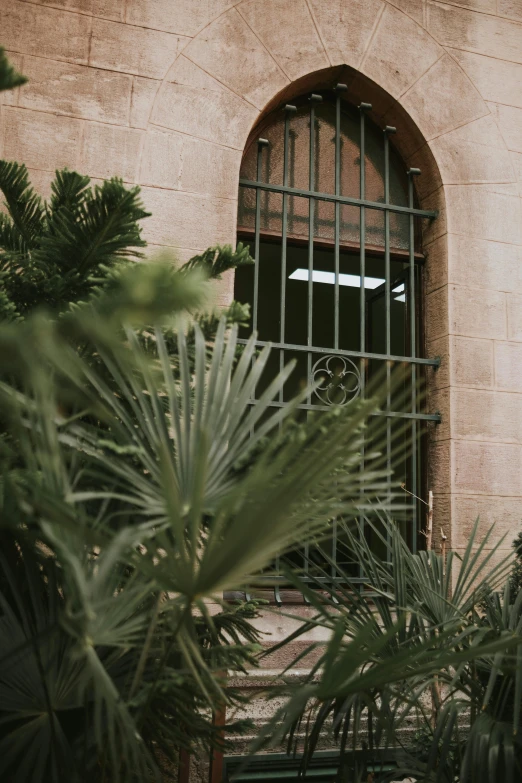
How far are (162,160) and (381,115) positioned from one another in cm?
167

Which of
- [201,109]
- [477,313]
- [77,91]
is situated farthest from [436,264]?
[77,91]

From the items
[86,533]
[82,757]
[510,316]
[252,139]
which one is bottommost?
[82,757]

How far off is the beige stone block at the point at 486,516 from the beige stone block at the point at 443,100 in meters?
2.40

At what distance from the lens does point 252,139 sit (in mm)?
4922

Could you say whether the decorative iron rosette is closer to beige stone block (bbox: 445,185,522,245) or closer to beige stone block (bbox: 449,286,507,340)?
beige stone block (bbox: 449,286,507,340)

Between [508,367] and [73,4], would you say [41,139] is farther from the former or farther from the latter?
[508,367]

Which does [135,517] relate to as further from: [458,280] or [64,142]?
[458,280]

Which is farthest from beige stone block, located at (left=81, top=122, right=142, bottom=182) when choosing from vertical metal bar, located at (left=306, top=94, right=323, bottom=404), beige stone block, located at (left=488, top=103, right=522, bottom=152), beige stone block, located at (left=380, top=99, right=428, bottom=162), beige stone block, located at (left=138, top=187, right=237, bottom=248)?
beige stone block, located at (left=488, top=103, right=522, bottom=152)

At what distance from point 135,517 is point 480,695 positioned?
4.59 feet

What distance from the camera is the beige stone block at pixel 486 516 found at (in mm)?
4574

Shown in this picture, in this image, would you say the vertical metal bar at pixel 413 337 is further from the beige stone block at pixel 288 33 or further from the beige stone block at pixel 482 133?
the beige stone block at pixel 288 33

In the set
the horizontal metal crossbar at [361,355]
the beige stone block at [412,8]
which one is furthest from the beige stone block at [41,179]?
the beige stone block at [412,8]

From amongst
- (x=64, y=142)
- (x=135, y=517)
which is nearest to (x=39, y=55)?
(x=64, y=142)

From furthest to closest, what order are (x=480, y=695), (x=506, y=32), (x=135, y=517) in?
1. (x=506, y=32)
2. (x=480, y=695)
3. (x=135, y=517)
